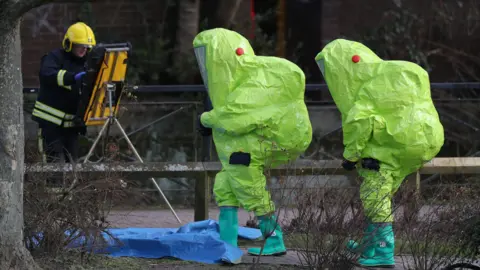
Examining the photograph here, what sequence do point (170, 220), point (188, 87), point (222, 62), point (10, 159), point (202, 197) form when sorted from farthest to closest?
point (188, 87) → point (170, 220) → point (202, 197) → point (222, 62) → point (10, 159)

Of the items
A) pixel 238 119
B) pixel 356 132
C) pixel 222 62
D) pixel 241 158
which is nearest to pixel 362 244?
pixel 356 132

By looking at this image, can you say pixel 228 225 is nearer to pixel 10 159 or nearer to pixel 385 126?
pixel 385 126

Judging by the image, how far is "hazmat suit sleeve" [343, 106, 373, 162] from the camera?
7.25m

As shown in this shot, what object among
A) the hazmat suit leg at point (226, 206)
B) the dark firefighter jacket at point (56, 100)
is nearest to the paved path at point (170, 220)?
the hazmat suit leg at point (226, 206)

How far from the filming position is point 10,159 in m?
6.25

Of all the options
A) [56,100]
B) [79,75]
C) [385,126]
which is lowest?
[56,100]

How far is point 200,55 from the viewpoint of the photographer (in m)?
7.84

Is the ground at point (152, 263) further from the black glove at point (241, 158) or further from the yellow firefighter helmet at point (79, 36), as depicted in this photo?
the yellow firefighter helmet at point (79, 36)

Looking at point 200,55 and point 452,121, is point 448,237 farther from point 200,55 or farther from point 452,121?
point 452,121

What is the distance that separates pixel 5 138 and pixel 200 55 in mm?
2090

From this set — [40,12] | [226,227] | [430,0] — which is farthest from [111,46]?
[430,0]

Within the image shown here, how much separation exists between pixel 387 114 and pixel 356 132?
29 centimetres

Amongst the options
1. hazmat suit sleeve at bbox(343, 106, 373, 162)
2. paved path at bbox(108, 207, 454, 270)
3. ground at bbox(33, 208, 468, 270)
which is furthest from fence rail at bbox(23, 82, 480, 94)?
hazmat suit sleeve at bbox(343, 106, 373, 162)

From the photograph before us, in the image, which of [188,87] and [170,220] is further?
[188,87]
